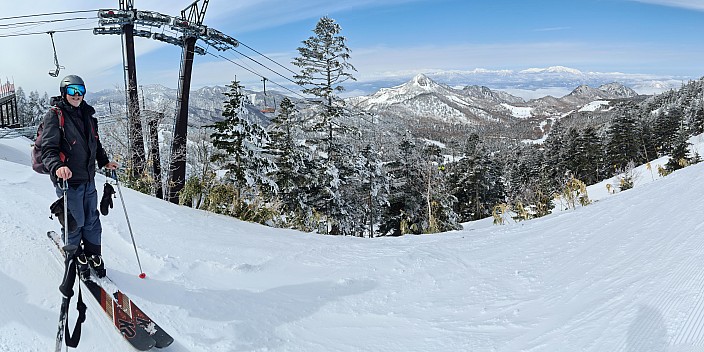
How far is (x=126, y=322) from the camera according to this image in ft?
10.7

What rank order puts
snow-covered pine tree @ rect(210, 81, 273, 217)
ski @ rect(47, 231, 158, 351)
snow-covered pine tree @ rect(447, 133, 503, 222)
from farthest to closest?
snow-covered pine tree @ rect(447, 133, 503, 222) < snow-covered pine tree @ rect(210, 81, 273, 217) < ski @ rect(47, 231, 158, 351)

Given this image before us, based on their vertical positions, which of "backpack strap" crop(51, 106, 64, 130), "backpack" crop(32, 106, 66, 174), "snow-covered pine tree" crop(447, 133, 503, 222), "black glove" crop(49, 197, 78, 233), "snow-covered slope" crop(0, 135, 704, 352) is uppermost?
"backpack strap" crop(51, 106, 64, 130)

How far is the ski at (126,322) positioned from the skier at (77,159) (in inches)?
18.7

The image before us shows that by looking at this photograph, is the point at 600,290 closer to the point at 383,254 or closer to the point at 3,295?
the point at 383,254

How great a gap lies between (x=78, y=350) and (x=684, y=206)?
638 cm

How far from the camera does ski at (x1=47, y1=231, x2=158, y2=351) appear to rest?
10.1ft

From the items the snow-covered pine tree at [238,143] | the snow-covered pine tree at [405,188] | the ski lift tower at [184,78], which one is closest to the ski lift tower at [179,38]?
the ski lift tower at [184,78]

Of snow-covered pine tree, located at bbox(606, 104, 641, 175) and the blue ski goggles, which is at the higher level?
the blue ski goggles

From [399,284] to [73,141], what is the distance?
12.5 ft

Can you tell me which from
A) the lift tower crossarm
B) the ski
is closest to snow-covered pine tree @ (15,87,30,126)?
the lift tower crossarm

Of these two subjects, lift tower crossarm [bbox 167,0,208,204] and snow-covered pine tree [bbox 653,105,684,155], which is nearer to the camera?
lift tower crossarm [bbox 167,0,208,204]

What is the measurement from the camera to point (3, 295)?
3.46m

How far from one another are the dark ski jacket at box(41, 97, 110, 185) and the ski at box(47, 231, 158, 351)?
3.78 ft

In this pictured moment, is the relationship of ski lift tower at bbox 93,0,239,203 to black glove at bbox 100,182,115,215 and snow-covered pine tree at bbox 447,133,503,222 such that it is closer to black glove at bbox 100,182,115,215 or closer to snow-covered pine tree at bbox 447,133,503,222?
black glove at bbox 100,182,115,215
